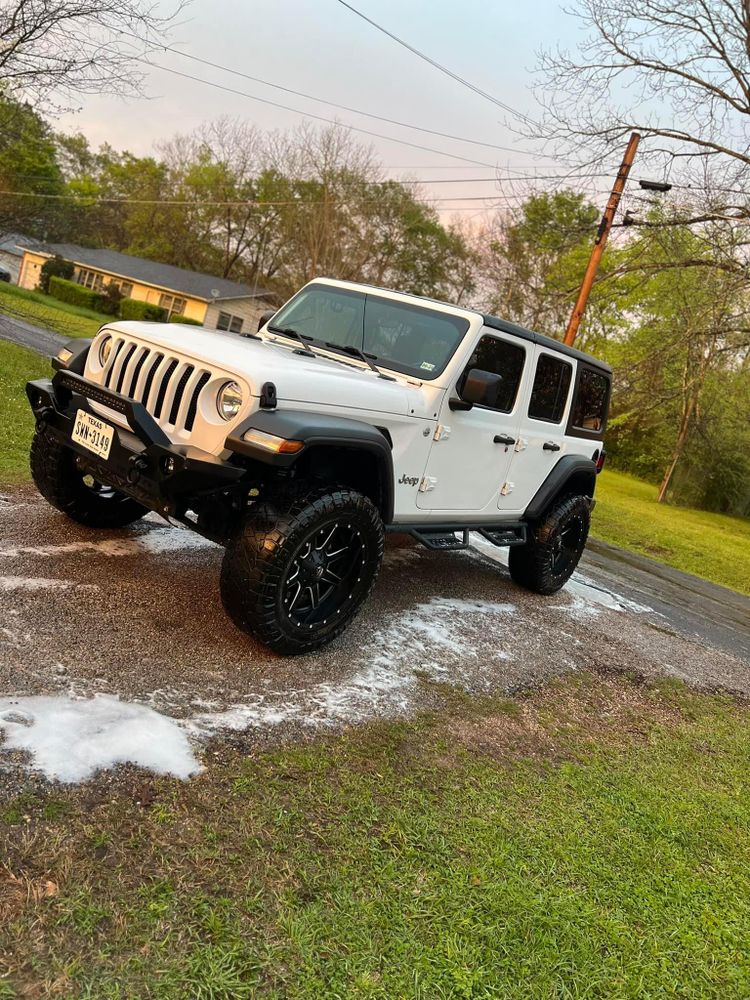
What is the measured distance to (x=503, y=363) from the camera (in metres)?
4.75

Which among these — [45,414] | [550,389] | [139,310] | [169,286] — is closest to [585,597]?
[550,389]

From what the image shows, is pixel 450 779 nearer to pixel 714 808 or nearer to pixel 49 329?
pixel 714 808

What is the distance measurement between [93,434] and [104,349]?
0.61 m

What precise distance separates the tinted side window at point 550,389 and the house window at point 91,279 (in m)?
51.7

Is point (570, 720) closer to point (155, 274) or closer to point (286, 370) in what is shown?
point (286, 370)

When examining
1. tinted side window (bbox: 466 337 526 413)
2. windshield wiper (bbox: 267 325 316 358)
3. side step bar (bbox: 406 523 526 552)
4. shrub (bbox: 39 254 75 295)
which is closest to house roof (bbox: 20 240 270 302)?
shrub (bbox: 39 254 75 295)

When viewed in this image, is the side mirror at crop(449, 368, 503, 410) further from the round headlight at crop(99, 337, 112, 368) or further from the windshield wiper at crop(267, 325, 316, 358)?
the round headlight at crop(99, 337, 112, 368)

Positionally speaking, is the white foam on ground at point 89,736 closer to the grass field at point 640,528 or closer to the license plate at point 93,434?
the license plate at point 93,434

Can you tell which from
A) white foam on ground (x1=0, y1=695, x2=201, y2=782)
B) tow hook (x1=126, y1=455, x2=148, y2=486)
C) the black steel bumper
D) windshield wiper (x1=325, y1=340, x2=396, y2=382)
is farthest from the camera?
windshield wiper (x1=325, y1=340, x2=396, y2=382)

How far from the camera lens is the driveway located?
2.98 meters

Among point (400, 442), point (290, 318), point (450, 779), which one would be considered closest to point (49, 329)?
point (290, 318)

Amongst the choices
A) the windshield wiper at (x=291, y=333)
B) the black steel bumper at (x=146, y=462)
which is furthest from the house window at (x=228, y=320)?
the black steel bumper at (x=146, y=462)

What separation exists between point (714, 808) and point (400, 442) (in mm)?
2393

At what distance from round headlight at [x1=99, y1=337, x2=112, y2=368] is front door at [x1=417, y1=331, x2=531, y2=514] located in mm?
1917
